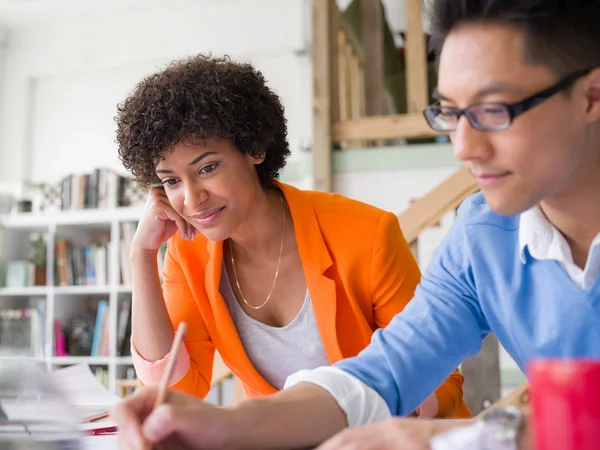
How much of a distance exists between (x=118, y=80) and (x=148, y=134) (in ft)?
13.6

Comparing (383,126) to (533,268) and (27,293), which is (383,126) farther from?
(27,293)

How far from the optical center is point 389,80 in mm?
3453

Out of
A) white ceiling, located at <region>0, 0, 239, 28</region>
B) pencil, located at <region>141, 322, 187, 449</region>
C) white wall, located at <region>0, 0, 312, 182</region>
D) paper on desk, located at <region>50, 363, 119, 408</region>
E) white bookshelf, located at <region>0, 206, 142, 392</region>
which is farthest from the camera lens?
white ceiling, located at <region>0, 0, 239, 28</region>

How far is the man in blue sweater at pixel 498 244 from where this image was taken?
0.66 m

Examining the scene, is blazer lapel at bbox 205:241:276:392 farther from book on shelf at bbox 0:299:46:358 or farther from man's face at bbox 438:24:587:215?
book on shelf at bbox 0:299:46:358

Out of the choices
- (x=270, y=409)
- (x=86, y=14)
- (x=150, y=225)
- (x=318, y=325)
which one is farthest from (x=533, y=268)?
(x=86, y=14)

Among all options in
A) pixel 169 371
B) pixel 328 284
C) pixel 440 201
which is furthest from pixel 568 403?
pixel 440 201

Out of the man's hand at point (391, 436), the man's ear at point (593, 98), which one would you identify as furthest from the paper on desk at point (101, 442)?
the man's ear at point (593, 98)

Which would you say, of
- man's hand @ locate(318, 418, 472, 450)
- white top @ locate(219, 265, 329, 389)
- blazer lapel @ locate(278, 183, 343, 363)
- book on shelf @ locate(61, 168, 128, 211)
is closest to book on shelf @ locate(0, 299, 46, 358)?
book on shelf @ locate(61, 168, 128, 211)

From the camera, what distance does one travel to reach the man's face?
687mm

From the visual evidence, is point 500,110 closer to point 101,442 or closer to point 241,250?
point 101,442

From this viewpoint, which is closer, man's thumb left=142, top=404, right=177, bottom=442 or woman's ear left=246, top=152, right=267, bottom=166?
man's thumb left=142, top=404, right=177, bottom=442

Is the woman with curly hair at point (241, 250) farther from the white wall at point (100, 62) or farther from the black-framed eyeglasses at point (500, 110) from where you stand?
the white wall at point (100, 62)

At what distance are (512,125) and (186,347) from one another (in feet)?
2.96
